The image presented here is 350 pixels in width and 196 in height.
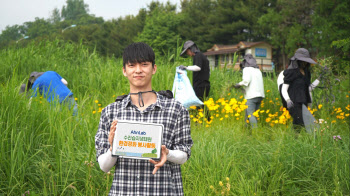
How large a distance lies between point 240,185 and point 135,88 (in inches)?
73.4

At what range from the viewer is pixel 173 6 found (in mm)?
47875

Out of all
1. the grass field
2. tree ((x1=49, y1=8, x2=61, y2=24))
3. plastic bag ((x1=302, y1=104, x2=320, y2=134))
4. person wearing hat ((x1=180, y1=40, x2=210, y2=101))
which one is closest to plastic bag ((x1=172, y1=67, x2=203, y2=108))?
person wearing hat ((x1=180, y1=40, x2=210, y2=101))

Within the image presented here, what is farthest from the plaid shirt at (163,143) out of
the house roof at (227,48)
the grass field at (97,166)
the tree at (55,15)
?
the tree at (55,15)

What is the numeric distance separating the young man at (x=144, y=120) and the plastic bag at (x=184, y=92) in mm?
4025

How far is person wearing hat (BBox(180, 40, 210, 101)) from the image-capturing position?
625 cm

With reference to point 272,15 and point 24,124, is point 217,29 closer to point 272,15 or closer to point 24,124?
point 272,15

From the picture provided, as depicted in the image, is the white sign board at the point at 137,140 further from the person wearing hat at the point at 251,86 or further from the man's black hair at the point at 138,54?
the person wearing hat at the point at 251,86

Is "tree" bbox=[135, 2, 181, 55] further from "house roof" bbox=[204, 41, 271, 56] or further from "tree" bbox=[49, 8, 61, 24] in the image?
"tree" bbox=[49, 8, 61, 24]

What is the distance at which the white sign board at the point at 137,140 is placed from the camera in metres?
1.42

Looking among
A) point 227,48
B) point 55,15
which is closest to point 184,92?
point 227,48

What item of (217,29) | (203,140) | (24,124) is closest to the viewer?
(24,124)

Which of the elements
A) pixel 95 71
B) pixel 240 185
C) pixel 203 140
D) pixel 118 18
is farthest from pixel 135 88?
pixel 118 18

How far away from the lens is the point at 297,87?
4.96 m

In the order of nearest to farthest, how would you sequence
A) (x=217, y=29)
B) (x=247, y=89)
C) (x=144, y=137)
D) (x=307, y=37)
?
(x=144, y=137) < (x=247, y=89) < (x=307, y=37) < (x=217, y=29)
